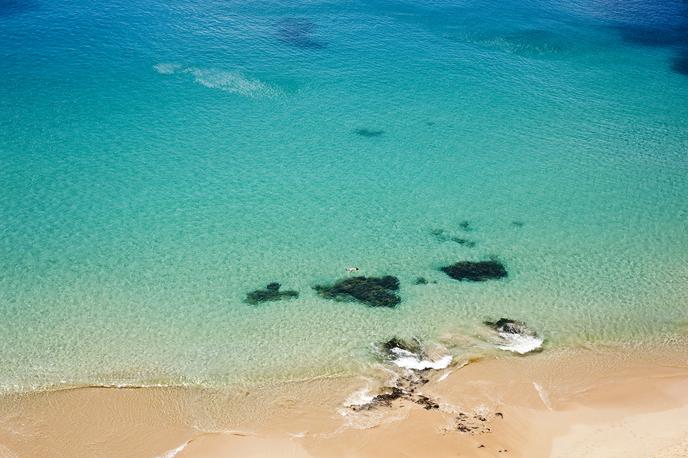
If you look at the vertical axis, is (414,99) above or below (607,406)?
above

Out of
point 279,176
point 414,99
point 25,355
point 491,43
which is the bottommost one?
point 25,355

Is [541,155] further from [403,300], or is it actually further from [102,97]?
[102,97]

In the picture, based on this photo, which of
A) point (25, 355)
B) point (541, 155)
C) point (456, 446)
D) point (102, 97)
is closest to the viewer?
point (456, 446)

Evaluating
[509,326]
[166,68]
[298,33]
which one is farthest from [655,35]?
[166,68]

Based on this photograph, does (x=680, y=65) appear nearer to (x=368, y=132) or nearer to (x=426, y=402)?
(x=368, y=132)

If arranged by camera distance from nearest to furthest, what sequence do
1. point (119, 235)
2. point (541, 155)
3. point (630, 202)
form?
point (119, 235)
point (630, 202)
point (541, 155)

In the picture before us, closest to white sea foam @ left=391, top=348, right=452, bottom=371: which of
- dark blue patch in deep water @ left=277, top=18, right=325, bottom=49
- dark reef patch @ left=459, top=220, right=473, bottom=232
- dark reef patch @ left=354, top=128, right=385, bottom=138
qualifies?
dark reef patch @ left=459, top=220, right=473, bottom=232

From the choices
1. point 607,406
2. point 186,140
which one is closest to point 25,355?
point 186,140
